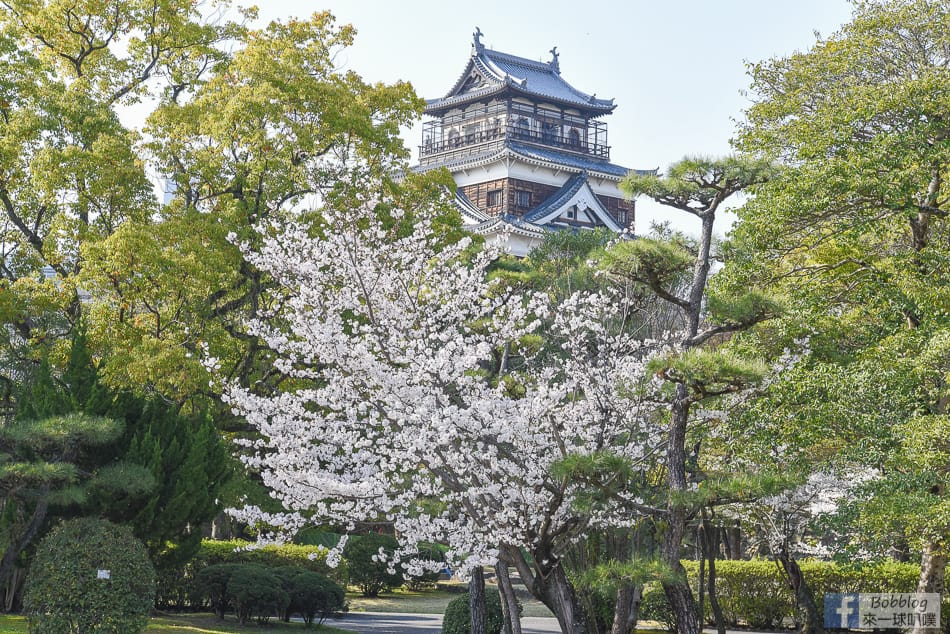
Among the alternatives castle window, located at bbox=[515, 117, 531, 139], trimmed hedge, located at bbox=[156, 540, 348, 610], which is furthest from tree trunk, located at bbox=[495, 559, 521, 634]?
castle window, located at bbox=[515, 117, 531, 139]

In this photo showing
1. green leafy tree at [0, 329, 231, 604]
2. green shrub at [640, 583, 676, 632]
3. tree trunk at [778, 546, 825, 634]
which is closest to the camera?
green leafy tree at [0, 329, 231, 604]

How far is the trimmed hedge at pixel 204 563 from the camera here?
15289mm

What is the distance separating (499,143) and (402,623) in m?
25.8

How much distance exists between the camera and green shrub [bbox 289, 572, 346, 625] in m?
14.8

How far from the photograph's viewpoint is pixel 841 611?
605 inches

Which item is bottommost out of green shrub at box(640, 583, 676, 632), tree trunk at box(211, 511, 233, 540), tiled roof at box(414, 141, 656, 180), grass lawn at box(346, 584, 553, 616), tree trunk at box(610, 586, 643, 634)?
grass lawn at box(346, 584, 553, 616)

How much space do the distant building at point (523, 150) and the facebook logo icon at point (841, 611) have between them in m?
20.9

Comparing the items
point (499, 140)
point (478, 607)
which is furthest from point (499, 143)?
point (478, 607)

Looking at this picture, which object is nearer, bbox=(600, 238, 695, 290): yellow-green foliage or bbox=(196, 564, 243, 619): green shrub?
bbox=(600, 238, 695, 290): yellow-green foliage

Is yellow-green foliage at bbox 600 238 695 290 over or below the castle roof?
below

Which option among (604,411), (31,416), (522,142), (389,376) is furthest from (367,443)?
(522,142)

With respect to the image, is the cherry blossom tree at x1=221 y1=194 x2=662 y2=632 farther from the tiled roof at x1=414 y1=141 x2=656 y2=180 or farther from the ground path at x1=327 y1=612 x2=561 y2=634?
the tiled roof at x1=414 y1=141 x2=656 y2=180

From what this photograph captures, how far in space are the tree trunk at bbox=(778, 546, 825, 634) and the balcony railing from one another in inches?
1077

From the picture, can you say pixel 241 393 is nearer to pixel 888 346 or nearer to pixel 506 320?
pixel 506 320
